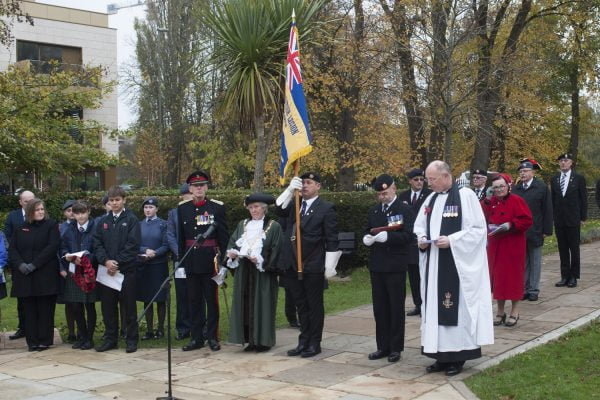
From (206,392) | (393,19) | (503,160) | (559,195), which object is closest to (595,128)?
→ (503,160)

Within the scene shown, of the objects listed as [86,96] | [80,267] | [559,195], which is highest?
[86,96]

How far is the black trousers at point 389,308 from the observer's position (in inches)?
291

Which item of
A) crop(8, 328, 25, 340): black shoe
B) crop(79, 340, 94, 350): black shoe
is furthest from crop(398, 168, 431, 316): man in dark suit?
crop(8, 328, 25, 340): black shoe

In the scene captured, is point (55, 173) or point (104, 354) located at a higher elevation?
point (55, 173)

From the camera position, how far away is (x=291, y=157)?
8.50 m

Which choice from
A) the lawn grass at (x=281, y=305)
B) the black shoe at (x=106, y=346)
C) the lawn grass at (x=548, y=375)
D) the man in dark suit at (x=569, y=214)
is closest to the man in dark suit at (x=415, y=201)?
the lawn grass at (x=281, y=305)

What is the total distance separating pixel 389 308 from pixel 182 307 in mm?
3139

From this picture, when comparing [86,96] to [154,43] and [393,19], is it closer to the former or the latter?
[393,19]

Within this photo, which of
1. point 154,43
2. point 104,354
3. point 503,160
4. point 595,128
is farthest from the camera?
point 154,43

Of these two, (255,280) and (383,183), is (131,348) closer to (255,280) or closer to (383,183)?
(255,280)

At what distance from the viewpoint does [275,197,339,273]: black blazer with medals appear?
7.88m

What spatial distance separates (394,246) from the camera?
7.47m

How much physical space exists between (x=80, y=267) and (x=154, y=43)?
34.4 meters

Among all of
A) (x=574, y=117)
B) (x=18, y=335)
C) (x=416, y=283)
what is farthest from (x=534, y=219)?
(x=574, y=117)
